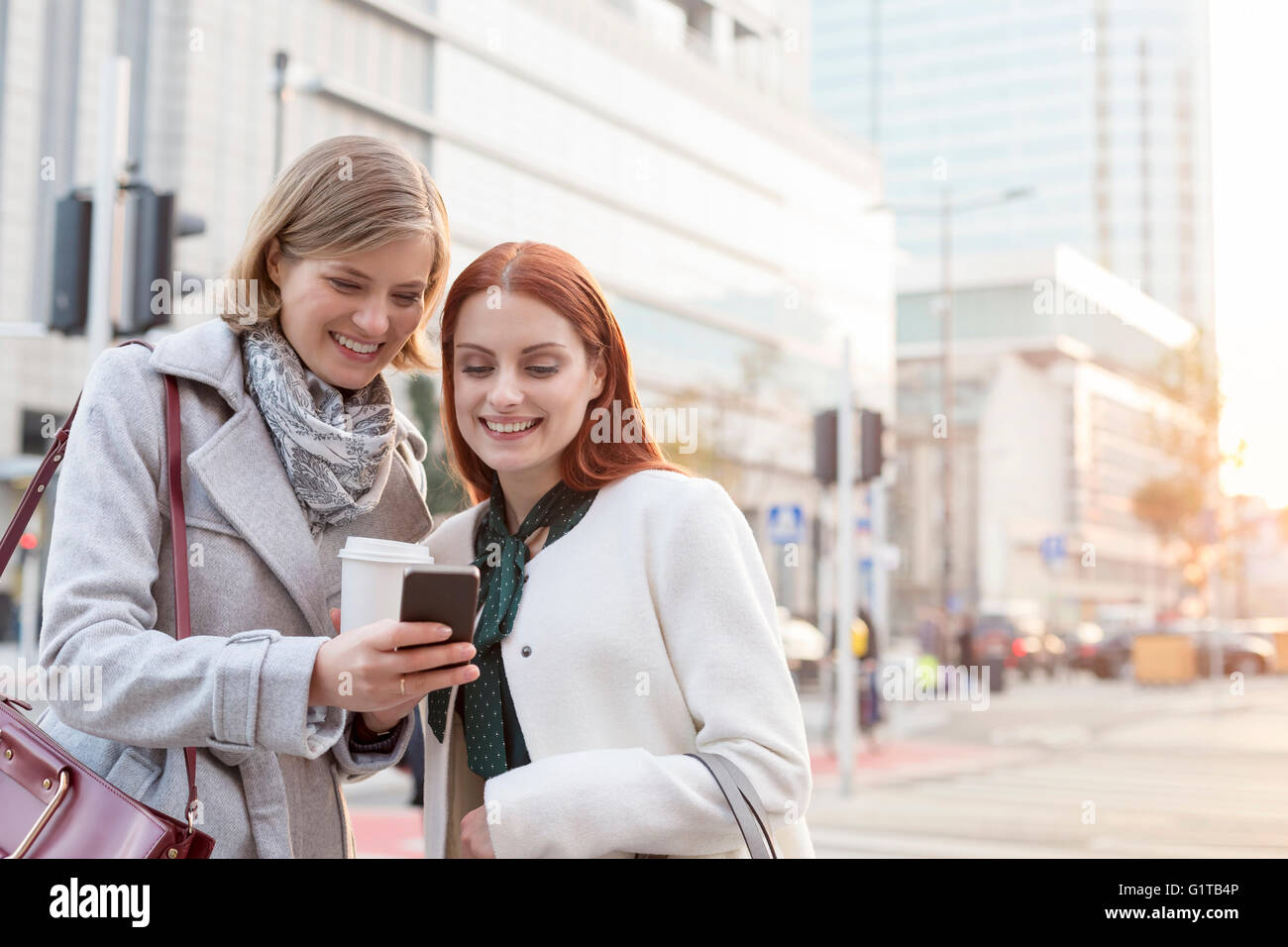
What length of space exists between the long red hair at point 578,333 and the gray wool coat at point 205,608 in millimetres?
256

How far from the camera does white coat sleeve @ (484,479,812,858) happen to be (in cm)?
156

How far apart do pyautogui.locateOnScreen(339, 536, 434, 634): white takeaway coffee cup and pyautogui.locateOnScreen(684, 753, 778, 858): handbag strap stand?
1.44 ft

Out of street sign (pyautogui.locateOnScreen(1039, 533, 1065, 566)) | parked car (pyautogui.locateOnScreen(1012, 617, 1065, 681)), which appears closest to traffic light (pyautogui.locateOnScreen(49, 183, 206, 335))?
parked car (pyautogui.locateOnScreen(1012, 617, 1065, 681))

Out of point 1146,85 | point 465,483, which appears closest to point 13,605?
point 465,483

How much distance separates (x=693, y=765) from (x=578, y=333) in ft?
1.90

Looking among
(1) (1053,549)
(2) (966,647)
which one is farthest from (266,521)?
(1) (1053,549)

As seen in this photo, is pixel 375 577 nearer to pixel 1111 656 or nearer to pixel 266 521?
pixel 266 521

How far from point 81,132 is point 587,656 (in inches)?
1049

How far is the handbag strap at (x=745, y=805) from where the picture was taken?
A: 5.03 feet

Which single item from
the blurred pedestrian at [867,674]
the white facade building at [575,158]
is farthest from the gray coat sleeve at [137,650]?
the white facade building at [575,158]

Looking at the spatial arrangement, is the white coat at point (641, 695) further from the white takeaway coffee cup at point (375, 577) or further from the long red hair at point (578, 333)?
the white takeaway coffee cup at point (375, 577)

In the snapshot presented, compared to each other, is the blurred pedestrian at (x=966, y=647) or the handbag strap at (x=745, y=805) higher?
the handbag strap at (x=745, y=805)
